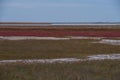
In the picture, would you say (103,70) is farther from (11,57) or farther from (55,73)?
(11,57)

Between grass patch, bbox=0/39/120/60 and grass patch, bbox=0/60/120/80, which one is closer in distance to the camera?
grass patch, bbox=0/60/120/80

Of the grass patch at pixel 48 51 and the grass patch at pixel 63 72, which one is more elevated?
the grass patch at pixel 63 72

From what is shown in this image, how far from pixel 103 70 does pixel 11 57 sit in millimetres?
11388

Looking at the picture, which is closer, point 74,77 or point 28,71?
Result: point 74,77

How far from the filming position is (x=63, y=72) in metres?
20.0

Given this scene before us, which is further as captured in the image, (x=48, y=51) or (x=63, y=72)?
(x=48, y=51)

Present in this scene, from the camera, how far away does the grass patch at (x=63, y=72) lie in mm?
18400

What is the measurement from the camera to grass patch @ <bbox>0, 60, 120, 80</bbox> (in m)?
18.4

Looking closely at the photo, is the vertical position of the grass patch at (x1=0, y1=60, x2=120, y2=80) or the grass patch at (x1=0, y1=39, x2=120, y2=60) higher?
the grass patch at (x1=0, y1=60, x2=120, y2=80)

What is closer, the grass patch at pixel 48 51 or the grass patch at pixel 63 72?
the grass patch at pixel 63 72

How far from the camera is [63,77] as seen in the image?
1845 cm

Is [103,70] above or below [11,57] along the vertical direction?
above

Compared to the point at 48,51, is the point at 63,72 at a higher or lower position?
higher

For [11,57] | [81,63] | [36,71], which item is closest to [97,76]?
[36,71]
